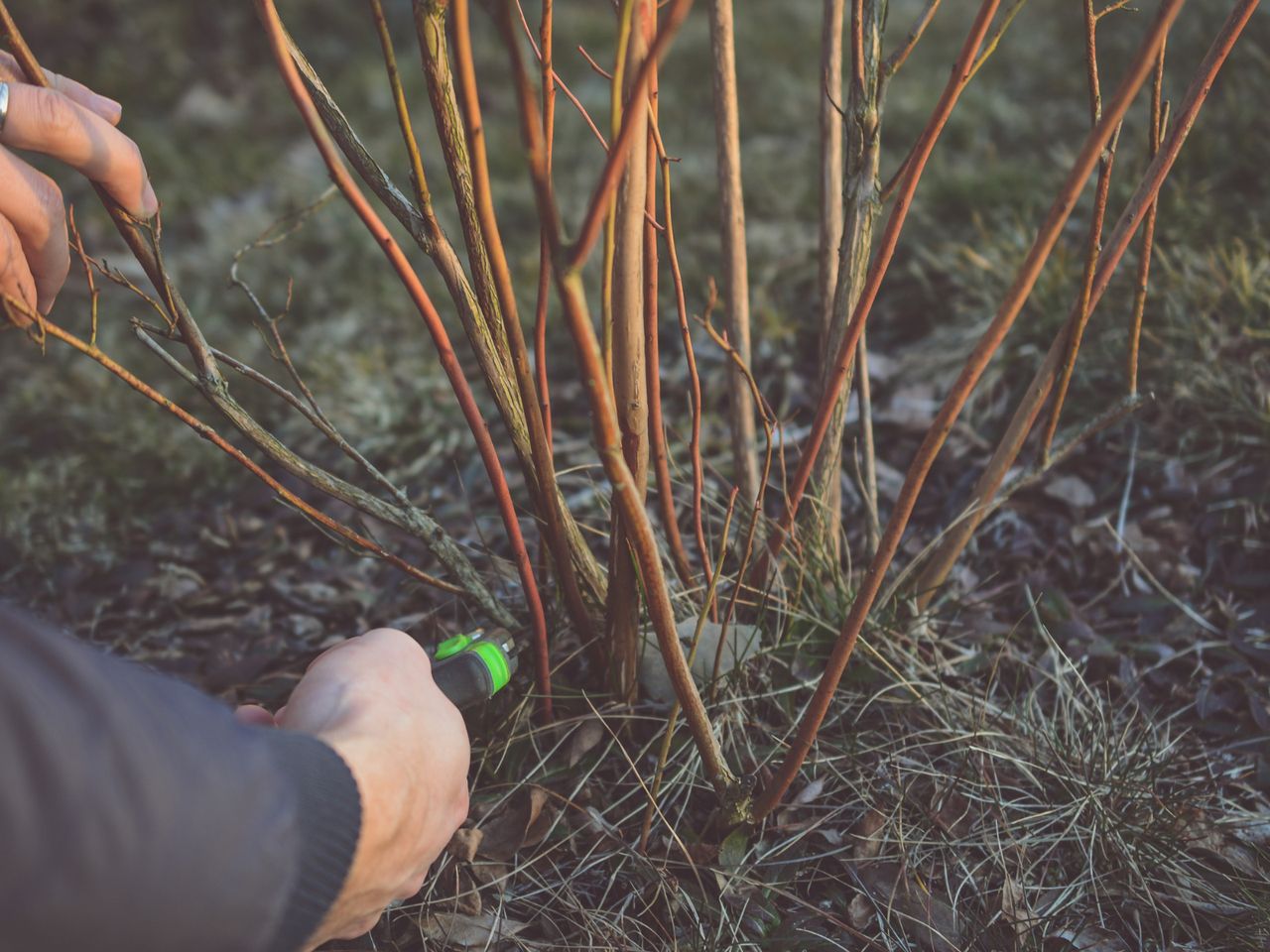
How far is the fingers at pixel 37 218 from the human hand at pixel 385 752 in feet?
1.92

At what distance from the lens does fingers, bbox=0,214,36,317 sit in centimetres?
103

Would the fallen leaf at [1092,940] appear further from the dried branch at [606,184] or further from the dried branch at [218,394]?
the dried branch at [606,184]

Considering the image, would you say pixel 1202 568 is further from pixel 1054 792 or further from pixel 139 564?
pixel 139 564

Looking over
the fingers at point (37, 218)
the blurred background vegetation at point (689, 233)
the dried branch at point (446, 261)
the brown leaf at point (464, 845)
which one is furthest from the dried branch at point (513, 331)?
the blurred background vegetation at point (689, 233)

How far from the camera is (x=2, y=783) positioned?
0.70 metres

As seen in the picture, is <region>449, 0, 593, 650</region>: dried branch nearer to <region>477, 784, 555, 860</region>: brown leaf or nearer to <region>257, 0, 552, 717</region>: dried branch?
<region>257, 0, 552, 717</region>: dried branch

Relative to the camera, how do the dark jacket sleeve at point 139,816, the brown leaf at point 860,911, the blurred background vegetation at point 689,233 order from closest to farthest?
the dark jacket sleeve at point 139,816, the brown leaf at point 860,911, the blurred background vegetation at point 689,233

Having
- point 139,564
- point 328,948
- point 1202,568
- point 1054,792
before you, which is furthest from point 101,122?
point 1202,568

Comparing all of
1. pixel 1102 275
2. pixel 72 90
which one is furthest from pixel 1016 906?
pixel 72 90

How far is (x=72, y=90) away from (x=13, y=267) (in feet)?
0.74

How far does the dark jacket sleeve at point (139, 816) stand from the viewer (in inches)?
28.0

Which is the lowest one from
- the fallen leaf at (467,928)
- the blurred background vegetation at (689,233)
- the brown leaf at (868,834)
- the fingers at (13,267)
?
the brown leaf at (868,834)

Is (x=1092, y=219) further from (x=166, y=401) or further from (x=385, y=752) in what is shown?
(x=166, y=401)

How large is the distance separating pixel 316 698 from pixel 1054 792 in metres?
1.10
